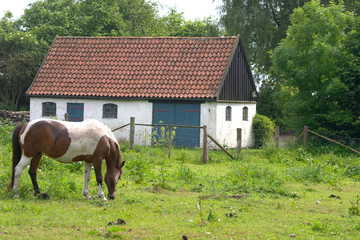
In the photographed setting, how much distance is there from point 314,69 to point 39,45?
21742 mm

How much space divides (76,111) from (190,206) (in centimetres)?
1814

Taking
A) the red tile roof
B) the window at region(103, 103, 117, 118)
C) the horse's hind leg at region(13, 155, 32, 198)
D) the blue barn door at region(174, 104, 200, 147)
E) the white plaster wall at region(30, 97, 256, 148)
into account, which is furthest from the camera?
the window at region(103, 103, 117, 118)

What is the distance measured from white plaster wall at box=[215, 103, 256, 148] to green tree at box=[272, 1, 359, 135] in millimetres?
2915

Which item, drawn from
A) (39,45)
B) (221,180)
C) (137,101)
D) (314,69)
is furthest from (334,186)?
(39,45)

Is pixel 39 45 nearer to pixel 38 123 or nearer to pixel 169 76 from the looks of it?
pixel 169 76

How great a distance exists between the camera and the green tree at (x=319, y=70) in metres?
23.8

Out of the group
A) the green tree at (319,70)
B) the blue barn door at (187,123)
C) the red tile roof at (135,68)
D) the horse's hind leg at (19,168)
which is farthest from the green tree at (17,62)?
the horse's hind leg at (19,168)

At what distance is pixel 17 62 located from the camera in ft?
126

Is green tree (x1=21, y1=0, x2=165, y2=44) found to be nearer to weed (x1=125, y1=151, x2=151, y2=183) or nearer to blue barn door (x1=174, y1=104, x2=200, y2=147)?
blue barn door (x1=174, y1=104, x2=200, y2=147)

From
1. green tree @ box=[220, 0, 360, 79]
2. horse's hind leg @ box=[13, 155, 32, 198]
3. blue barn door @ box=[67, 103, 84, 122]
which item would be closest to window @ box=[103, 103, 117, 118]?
blue barn door @ box=[67, 103, 84, 122]

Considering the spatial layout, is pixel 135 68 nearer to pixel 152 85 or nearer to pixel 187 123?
pixel 152 85

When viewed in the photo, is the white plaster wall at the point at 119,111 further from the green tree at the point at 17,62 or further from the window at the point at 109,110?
the green tree at the point at 17,62

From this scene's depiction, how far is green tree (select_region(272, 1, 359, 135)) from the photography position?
2383cm

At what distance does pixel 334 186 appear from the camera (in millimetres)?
14734
